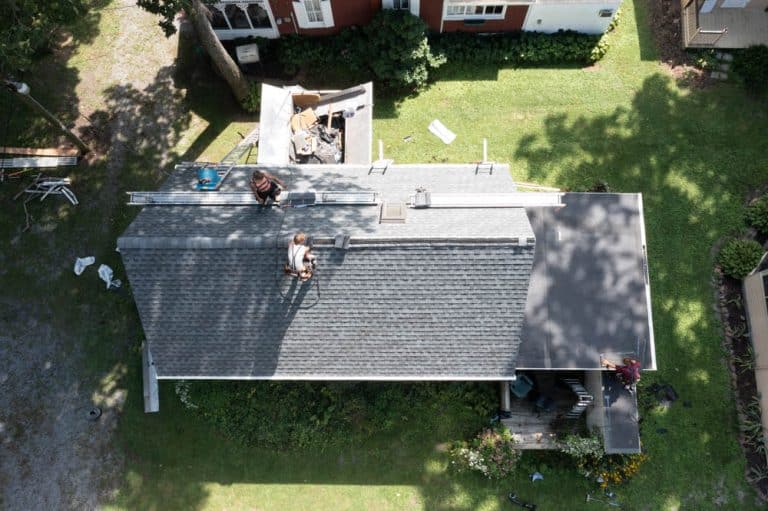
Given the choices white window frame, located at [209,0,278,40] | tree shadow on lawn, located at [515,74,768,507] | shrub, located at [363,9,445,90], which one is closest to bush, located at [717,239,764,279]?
tree shadow on lawn, located at [515,74,768,507]

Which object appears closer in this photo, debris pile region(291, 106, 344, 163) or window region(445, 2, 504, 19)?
debris pile region(291, 106, 344, 163)

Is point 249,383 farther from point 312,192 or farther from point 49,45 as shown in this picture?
point 49,45

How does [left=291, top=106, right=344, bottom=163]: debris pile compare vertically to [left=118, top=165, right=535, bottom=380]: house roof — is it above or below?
above

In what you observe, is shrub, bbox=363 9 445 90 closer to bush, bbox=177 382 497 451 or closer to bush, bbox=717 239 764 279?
bush, bbox=177 382 497 451

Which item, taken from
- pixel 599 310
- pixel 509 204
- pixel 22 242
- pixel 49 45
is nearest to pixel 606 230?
pixel 599 310

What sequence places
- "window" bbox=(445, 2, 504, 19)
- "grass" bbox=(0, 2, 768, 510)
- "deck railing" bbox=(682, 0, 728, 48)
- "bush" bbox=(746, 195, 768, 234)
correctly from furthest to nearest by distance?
"deck railing" bbox=(682, 0, 728, 48) < "window" bbox=(445, 2, 504, 19) < "bush" bbox=(746, 195, 768, 234) < "grass" bbox=(0, 2, 768, 510)

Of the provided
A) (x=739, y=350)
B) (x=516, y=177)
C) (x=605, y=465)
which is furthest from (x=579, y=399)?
(x=516, y=177)

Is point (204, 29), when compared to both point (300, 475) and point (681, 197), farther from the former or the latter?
point (681, 197)
